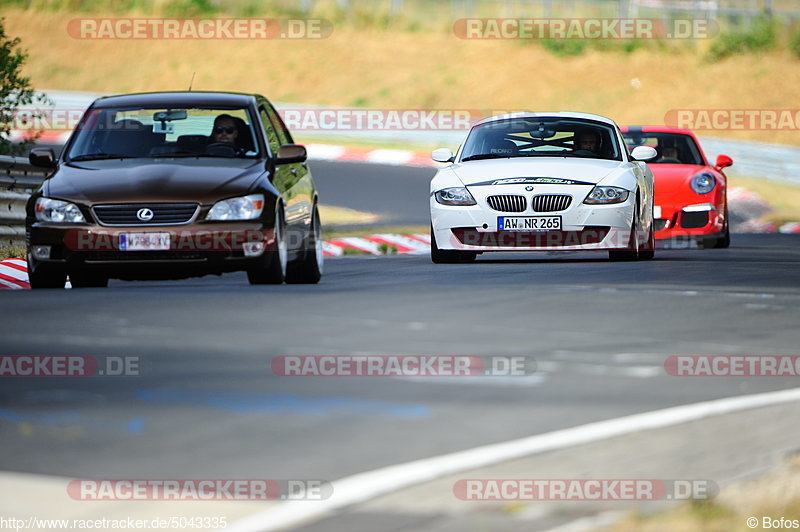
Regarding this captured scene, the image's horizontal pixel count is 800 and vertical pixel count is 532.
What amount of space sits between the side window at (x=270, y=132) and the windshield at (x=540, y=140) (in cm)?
255

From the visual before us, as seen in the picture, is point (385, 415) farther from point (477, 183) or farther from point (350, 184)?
point (350, 184)

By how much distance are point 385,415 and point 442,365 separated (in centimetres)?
136

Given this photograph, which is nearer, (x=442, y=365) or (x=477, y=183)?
(x=442, y=365)

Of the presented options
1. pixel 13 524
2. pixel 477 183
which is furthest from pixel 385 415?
pixel 477 183

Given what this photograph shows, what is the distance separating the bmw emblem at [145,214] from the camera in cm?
1153

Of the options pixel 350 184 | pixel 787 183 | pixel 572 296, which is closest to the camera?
pixel 572 296

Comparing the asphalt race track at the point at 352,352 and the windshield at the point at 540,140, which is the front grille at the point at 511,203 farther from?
the windshield at the point at 540,140

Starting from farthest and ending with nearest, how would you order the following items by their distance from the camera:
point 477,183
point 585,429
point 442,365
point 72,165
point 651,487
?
1. point 477,183
2. point 72,165
3. point 442,365
4. point 585,429
5. point 651,487

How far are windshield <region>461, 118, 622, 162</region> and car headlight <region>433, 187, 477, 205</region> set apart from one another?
0.88 meters

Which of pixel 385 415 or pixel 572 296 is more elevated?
pixel 385 415

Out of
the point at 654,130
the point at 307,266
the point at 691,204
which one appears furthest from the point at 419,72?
the point at 307,266

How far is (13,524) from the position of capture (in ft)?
15.9

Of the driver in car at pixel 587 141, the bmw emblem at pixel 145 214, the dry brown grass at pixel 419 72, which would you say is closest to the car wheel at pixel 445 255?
the driver in car at pixel 587 141

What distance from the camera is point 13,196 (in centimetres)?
1633
